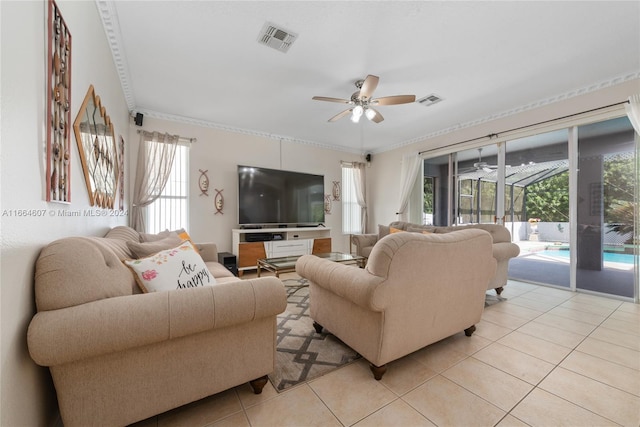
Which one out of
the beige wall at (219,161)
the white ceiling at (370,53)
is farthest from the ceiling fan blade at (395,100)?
the beige wall at (219,161)

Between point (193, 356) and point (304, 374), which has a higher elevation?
point (193, 356)

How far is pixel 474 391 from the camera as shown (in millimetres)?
1469

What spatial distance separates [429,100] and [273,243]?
3.32m

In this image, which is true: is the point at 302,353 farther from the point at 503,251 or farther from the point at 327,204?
the point at 327,204

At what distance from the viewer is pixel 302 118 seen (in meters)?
4.19

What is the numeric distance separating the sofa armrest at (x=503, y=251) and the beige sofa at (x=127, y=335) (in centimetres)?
273

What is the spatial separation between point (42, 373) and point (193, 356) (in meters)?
0.61

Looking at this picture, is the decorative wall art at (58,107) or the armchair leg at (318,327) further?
the armchair leg at (318,327)

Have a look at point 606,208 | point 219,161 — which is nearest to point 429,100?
point 606,208

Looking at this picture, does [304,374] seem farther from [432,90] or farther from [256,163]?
[256,163]

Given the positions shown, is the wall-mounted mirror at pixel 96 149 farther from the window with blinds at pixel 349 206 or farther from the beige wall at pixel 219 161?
the window with blinds at pixel 349 206

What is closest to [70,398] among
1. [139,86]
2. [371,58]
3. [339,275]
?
[339,275]

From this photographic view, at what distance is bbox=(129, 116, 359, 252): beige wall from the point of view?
419cm

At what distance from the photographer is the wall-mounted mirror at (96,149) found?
1528 mm
